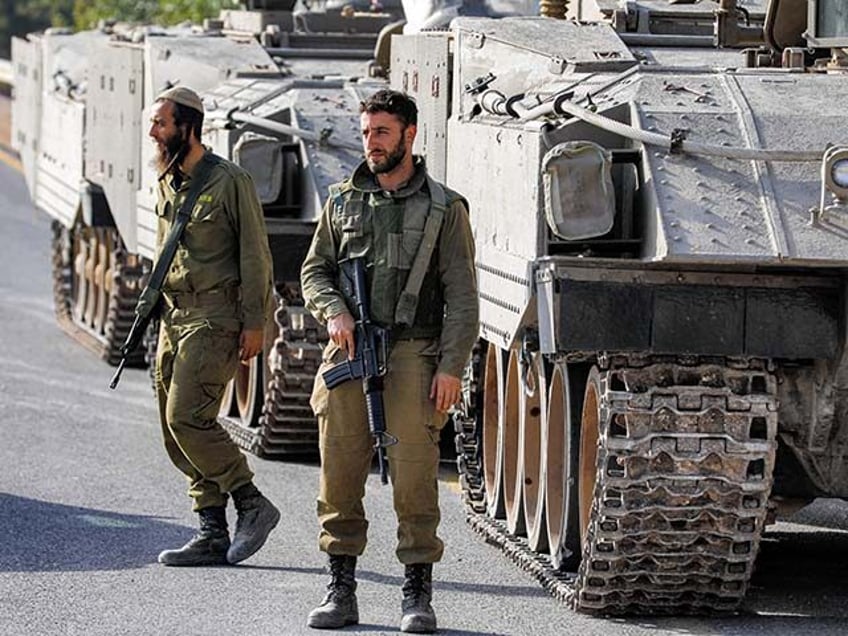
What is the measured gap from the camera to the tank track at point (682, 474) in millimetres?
8562

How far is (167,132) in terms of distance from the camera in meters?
9.90

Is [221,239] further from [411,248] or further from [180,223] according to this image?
[411,248]

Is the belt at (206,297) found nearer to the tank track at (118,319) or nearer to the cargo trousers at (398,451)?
the cargo trousers at (398,451)

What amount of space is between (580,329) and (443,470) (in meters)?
4.66

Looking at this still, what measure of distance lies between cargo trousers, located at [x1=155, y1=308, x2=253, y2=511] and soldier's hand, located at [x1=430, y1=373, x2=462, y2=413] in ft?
4.95

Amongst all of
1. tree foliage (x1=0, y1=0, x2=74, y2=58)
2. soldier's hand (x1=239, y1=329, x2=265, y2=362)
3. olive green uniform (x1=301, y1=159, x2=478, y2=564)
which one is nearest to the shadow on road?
soldier's hand (x1=239, y1=329, x2=265, y2=362)

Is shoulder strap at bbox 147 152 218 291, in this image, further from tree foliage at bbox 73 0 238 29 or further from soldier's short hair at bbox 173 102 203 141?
tree foliage at bbox 73 0 238 29

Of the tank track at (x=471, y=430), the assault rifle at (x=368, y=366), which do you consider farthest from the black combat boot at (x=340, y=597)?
the tank track at (x=471, y=430)

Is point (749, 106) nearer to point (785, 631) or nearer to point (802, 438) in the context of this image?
point (802, 438)

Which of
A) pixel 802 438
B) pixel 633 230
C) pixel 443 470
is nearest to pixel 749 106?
pixel 633 230

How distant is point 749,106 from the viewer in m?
8.91

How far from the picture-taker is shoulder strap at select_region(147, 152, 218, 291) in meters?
9.82

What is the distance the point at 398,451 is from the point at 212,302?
152cm

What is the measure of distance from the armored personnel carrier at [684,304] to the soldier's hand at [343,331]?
703 millimetres
